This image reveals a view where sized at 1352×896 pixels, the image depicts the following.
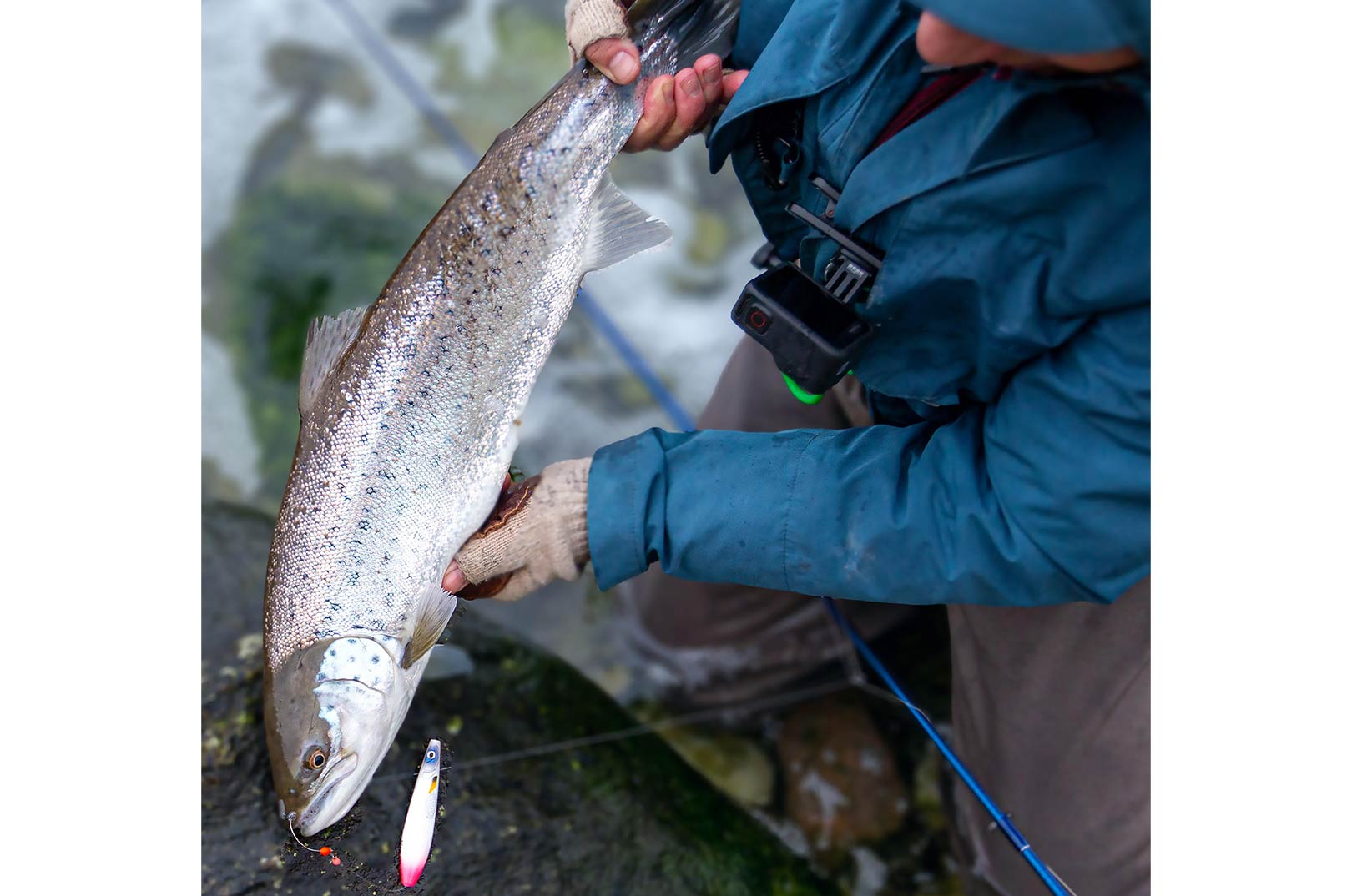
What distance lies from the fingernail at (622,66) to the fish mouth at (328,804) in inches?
59.3

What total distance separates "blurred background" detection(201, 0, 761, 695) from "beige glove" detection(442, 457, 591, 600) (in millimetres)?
1112

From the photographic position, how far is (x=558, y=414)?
3.61 meters

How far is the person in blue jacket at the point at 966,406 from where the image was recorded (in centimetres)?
140

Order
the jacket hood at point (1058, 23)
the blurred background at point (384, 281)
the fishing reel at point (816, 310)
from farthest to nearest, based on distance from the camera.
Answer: the blurred background at point (384, 281), the fishing reel at point (816, 310), the jacket hood at point (1058, 23)

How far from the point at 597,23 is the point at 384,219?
223 cm

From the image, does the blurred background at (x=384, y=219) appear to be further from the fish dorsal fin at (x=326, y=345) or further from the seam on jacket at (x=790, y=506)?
the seam on jacket at (x=790, y=506)

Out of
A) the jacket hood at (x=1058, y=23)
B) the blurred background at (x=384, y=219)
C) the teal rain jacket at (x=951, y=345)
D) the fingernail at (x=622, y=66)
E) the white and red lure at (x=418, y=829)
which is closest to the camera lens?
the jacket hood at (x=1058, y=23)

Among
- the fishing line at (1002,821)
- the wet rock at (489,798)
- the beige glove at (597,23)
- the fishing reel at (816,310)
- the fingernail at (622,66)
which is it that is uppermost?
the beige glove at (597,23)

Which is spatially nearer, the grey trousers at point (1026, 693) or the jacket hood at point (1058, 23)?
the jacket hood at point (1058, 23)

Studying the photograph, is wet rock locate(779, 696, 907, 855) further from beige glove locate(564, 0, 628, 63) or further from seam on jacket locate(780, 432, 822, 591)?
beige glove locate(564, 0, 628, 63)

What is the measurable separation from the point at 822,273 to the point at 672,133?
502 millimetres

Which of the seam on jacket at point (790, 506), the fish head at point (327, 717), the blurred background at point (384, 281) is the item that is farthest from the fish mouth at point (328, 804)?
the seam on jacket at point (790, 506)

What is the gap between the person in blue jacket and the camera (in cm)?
140

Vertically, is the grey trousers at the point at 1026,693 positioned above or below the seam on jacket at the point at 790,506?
below
